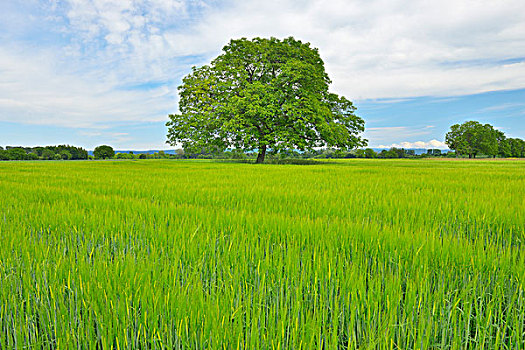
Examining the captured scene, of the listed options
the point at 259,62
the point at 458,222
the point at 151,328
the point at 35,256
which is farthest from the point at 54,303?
the point at 259,62

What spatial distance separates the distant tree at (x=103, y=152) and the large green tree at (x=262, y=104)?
20.8 metres

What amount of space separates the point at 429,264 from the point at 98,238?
2.28 meters

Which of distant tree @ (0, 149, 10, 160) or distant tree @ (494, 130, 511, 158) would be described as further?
distant tree @ (494, 130, 511, 158)

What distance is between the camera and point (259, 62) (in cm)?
1980

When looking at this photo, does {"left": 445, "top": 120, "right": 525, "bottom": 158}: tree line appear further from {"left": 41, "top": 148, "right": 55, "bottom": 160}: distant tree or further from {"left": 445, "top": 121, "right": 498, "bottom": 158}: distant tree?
{"left": 41, "top": 148, "right": 55, "bottom": 160}: distant tree

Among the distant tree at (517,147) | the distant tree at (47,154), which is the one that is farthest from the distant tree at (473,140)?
the distant tree at (47,154)

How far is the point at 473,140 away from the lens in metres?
66.2

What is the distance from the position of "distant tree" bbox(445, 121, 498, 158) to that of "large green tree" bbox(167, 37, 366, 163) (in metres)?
61.1

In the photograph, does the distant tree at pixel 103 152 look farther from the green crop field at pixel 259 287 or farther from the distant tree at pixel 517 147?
the distant tree at pixel 517 147

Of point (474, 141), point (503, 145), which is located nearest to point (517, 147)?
point (503, 145)

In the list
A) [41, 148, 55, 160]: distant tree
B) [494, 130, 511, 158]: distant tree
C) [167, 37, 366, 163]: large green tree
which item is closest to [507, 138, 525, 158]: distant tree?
[494, 130, 511, 158]: distant tree

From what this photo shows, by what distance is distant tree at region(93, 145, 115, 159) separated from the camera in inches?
1451

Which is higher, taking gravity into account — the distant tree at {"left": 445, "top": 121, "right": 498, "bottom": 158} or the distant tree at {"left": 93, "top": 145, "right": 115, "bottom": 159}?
the distant tree at {"left": 445, "top": 121, "right": 498, "bottom": 158}

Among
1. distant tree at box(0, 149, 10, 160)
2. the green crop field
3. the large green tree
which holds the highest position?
the large green tree
